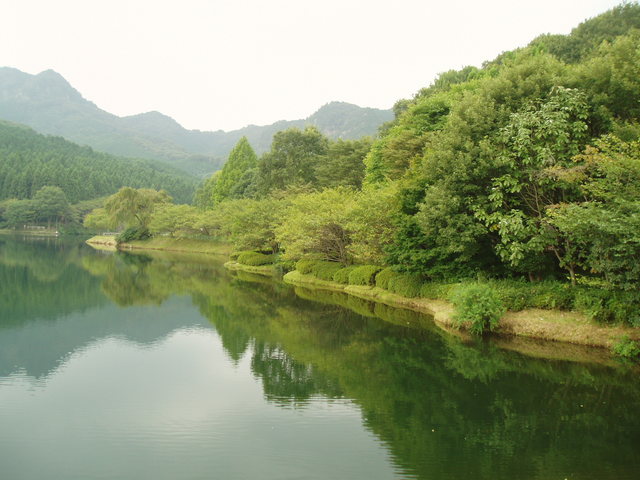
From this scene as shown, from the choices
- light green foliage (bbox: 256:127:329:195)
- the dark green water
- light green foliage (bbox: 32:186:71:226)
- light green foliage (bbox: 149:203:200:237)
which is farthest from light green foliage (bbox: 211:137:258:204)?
the dark green water

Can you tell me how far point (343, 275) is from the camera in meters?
33.7

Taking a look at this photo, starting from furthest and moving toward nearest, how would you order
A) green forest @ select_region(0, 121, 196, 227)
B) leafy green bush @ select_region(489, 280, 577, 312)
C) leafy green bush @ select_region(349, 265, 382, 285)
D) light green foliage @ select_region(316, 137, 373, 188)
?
green forest @ select_region(0, 121, 196, 227) → light green foliage @ select_region(316, 137, 373, 188) → leafy green bush @ select_region(349, 265, 382, 285) → leafy green bush @ select_region(489, 280, 577, 312)

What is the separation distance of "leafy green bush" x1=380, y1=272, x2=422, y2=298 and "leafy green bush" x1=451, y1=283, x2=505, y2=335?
6350mm

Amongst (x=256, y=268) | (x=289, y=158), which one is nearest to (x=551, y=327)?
(x=256, y=268)

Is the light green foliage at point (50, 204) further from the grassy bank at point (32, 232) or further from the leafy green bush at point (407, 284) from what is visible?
the leafy green bush at point (407, 284)

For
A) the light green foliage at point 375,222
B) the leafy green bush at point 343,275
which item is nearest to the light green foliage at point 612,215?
the light green foliage at point 375,222

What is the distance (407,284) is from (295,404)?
1549 cm

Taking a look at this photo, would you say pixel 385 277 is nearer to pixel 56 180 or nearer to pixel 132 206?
pixel 132 206

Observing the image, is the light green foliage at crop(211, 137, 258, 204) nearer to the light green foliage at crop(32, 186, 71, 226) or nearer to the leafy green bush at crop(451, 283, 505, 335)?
the light green foliage at crop(32, 186, 71, 226)

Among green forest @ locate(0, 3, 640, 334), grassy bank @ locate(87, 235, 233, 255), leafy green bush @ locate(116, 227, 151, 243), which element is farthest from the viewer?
leafy green bush @ locate(116, 227, 151, 243)

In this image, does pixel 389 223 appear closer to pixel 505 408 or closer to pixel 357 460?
pixel 505 408

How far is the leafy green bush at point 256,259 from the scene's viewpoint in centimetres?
4928

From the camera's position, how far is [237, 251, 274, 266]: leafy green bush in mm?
49281

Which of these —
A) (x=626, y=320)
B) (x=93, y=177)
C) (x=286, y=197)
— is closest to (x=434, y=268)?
(x=626, y=320)
